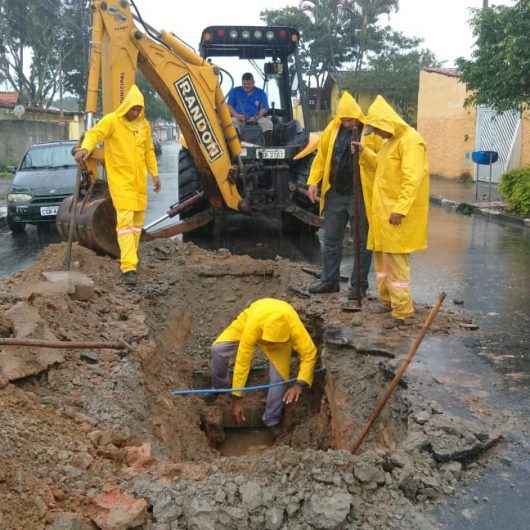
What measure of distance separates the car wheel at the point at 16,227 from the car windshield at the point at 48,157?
135cm

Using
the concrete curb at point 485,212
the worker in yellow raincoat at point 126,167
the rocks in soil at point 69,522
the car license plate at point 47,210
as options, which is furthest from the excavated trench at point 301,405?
the concrete curb at point 485,212

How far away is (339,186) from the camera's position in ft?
22.1

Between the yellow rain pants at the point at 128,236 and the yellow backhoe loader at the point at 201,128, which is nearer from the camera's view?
the yellow rain pants at the point at 128,236

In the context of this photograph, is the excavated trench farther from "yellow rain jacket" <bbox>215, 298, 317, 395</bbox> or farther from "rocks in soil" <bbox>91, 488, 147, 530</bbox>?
"rocks in soil" <bbox>91, 488, 147, 530</bbox>

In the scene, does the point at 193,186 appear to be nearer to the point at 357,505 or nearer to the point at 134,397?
the point at 134,397

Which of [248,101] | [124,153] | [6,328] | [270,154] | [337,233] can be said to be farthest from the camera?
[248,101]

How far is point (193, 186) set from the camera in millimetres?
10695

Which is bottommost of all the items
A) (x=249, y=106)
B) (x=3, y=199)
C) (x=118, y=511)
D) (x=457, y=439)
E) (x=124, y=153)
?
(x=118, y=511)

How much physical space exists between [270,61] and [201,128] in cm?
253

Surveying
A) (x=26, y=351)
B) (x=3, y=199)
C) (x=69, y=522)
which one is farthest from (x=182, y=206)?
(x=3, y=199)

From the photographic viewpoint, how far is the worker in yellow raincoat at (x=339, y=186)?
634cm

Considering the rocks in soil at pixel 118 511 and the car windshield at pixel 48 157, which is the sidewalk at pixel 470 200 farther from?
the rocks in soil at pixel 118 511

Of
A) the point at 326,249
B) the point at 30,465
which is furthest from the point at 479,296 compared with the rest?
the point at 30,465

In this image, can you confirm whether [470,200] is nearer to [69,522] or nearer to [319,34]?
[69,522]
